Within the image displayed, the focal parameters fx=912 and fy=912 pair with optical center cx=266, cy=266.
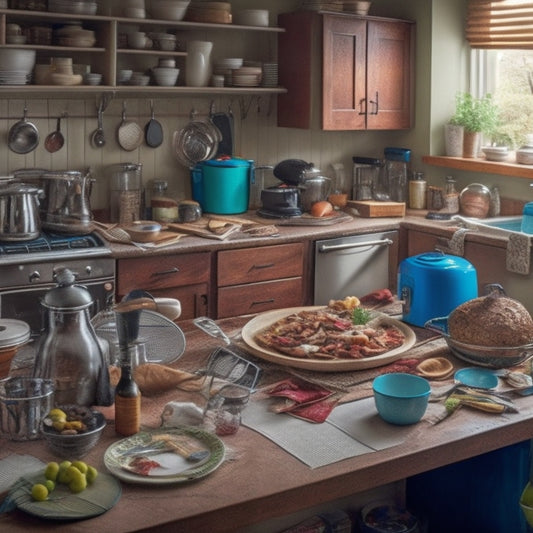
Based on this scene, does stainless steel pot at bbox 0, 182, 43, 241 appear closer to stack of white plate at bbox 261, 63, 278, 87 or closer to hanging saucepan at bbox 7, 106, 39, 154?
hanging saucepan at bbox 7, 106, 39, 154

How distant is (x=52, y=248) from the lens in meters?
4.23

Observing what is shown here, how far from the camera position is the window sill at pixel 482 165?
5.04 meters

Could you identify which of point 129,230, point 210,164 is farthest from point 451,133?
point 129,230

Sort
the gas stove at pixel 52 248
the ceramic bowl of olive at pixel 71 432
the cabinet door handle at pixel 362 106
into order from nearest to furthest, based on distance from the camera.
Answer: the ceramic bowl of olive at pixel 71 432, the gas stove at pixel 52 248, the cabinet door handle at pixel 362 106

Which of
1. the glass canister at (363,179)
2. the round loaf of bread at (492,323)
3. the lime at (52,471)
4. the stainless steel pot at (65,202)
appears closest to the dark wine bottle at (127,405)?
the lime at (52,471)

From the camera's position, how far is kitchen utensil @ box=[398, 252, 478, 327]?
2.85 metres

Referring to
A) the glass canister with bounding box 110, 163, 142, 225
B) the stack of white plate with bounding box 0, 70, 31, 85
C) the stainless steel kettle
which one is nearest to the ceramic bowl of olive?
the stainless steel kettle

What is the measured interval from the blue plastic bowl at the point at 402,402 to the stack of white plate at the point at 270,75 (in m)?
3.31

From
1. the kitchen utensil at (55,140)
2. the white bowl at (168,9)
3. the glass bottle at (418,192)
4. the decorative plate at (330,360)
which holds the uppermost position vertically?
the white bowl at (168,9)

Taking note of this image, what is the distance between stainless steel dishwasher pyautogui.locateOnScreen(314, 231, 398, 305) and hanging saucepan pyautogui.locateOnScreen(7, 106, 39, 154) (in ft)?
5.18

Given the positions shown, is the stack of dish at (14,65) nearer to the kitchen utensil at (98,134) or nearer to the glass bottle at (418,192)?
the kitchen utensil at (98,134)

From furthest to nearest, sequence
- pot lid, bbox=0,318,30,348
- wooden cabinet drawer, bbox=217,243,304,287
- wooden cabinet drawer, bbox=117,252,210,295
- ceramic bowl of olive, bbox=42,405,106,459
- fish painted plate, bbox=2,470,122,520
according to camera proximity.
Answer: wooden cabinet drawer, bbox=217,243,304,287 < wooden cabinet drawer, bbox=117,252,210,295 < pot lid, bbox=0,318,30,348 < ceramic bowl of olive, bbox=42,405,106,459 < fish painted plate, bbox=2,470,122,520

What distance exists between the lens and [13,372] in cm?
246

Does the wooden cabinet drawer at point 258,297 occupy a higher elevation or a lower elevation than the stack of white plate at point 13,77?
lower
